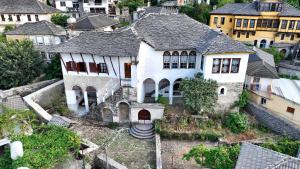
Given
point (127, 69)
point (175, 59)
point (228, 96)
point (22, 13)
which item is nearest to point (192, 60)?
point (175, 59)

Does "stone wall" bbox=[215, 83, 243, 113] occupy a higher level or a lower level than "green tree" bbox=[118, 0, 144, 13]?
lower

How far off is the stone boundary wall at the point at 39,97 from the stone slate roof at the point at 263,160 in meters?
18.0

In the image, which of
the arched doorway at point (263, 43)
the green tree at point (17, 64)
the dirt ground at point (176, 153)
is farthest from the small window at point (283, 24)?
the green tree at point (17, 64)

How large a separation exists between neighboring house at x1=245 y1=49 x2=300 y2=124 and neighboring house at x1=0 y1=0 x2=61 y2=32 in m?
37.5

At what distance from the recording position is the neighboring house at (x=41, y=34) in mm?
35062

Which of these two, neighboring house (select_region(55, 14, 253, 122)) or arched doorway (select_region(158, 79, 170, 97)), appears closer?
neighboring house (select_region(55, 14, 253, 122))

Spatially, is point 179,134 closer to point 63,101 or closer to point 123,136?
point 123,136

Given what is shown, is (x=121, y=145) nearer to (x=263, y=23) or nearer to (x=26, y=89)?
(x=26, y=89)

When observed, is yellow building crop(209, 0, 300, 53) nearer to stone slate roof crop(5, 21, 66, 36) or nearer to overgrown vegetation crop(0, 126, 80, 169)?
stone slate roof crop(5, 21, 66, 36)

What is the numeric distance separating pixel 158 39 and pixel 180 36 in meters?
2.36

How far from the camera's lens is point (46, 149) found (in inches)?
579

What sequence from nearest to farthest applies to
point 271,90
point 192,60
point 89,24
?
point 192,60, point 271,90, point 89,24

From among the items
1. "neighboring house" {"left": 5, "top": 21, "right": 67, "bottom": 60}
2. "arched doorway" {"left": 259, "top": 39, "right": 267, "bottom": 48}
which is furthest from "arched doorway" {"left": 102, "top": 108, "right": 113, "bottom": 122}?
"arched doorway" {"left": 259, "top": 39, "right": 267, "bottom": 48}

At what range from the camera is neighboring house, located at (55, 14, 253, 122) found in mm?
22000
